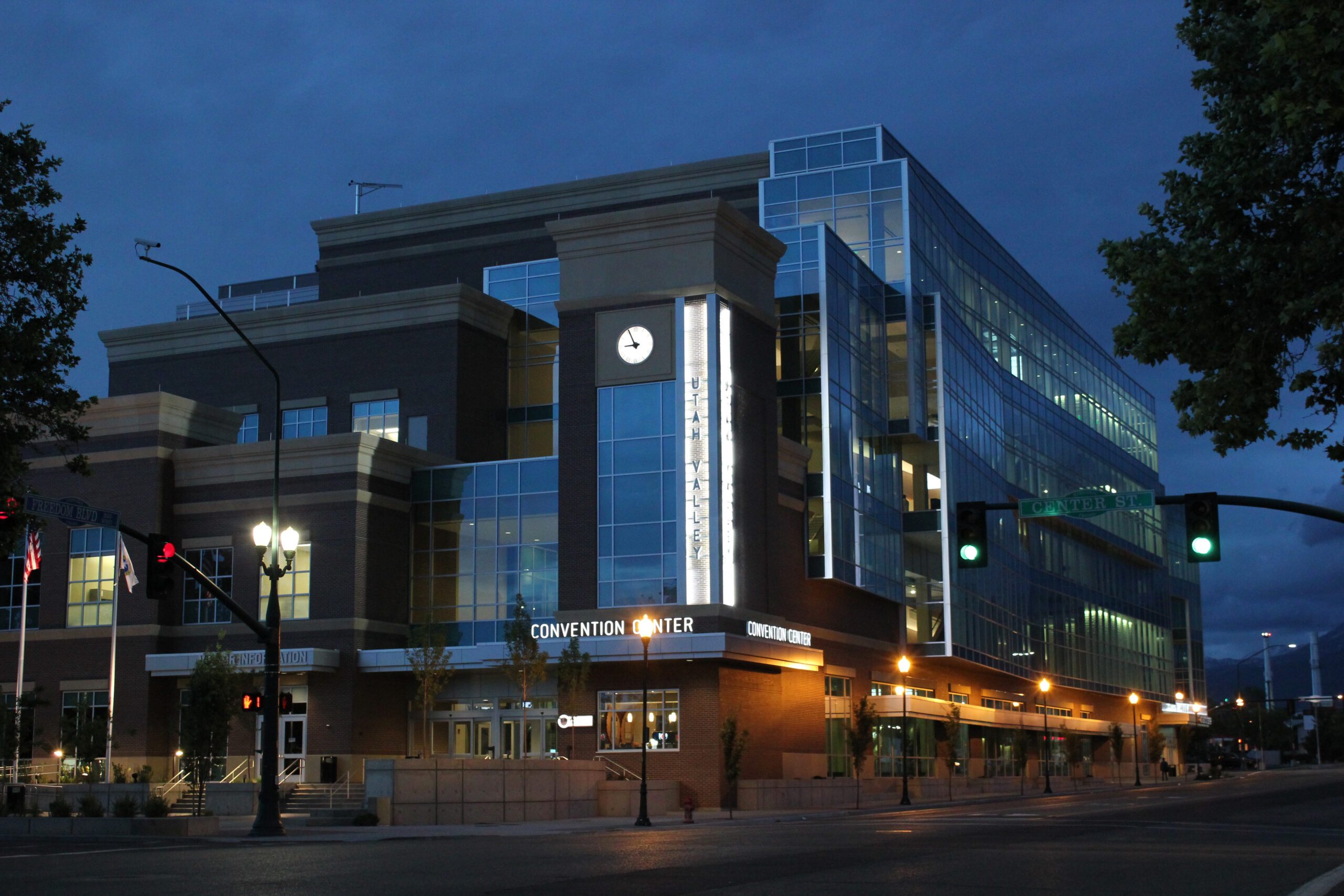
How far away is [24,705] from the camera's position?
54.4 meters

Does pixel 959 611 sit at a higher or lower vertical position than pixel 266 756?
higher

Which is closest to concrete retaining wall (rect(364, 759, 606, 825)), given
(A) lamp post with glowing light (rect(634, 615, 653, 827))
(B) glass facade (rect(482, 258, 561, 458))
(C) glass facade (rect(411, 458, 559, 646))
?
(A) lamp post with glowing light (rect(634, 615, 653, 827))

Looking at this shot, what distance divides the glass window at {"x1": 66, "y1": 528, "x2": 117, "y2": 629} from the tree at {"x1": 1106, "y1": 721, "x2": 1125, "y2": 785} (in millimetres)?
67510

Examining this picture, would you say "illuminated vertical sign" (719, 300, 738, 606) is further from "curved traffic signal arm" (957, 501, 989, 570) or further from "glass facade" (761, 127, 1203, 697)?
"curved traffic signal arm" (957, 501, 989, 570)

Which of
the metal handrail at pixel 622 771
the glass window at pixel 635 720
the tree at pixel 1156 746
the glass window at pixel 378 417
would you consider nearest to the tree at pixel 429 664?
the glass window at pixel 635 720

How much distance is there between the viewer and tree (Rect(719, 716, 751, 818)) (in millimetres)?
52719

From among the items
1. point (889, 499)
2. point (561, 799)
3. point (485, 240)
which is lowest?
point (561, 799)

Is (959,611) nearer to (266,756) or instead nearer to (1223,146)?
(266,756)

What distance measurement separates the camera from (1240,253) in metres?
20.3

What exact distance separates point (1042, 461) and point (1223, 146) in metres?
74.5

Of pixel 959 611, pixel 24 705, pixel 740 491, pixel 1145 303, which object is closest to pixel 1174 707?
pixel 959 611

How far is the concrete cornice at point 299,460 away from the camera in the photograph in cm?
5925

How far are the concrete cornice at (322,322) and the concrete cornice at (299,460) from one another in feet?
27.0

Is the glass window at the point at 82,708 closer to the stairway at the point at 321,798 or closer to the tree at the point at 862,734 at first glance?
the stairway at the point at 321,798
